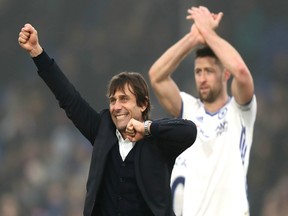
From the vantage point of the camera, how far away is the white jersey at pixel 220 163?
24.1 feet

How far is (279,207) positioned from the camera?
36.6 feet

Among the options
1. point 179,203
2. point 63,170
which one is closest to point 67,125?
point 63,170

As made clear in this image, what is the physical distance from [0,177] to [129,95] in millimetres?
6536

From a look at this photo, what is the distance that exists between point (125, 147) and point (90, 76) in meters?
6.25

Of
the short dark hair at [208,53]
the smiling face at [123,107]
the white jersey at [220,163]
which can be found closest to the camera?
the smiling face at [123,107]

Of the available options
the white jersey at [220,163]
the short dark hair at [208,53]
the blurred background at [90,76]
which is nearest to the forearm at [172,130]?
the white jersey at [220,163]

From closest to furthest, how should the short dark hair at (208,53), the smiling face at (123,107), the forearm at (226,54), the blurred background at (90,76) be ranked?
the smiling face at (123,107) → the forearm at (226,54) → the short dark hair at (208,53) → the blurred background at (90,76)

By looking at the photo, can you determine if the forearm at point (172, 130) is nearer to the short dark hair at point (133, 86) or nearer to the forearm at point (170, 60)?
the short dark hair at point (133, 86)

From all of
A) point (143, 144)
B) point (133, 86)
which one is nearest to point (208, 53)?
point (133, 86)

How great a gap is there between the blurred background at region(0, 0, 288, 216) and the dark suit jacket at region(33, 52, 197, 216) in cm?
549

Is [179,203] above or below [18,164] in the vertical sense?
below

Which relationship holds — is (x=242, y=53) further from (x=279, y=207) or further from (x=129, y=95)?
(x=129, y=95)

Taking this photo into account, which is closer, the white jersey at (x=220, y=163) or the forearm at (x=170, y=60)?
the white jersey at (x=220, y=163)

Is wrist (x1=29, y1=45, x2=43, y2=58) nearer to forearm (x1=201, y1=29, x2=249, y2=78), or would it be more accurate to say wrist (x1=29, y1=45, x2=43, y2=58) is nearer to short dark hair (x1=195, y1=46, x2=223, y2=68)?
forearm (x1=201, y1=29, x2=249, y2=78)
